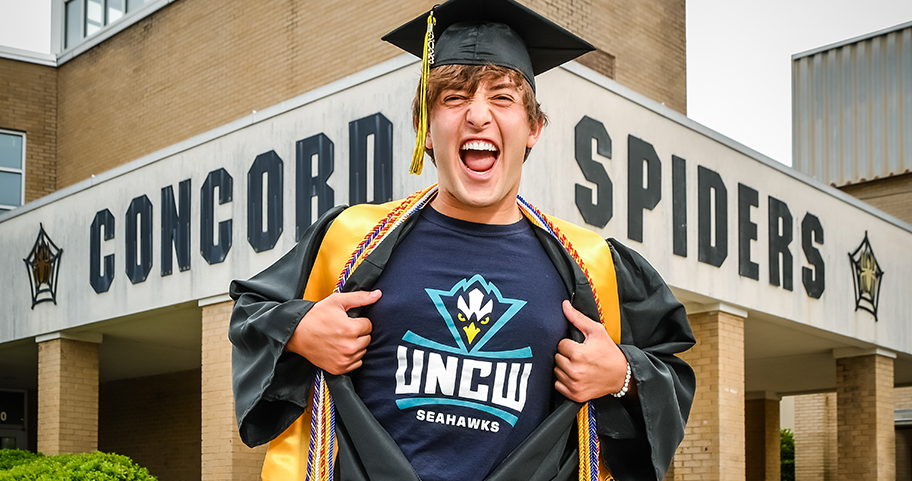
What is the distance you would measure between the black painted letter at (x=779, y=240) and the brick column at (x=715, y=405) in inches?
42.6

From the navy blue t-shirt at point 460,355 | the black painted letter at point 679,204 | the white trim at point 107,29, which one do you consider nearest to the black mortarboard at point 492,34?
the navy blue t-shirt at point 460,355

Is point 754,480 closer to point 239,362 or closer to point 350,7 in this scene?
point 350,7

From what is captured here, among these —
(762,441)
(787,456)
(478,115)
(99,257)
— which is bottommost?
(787,456)

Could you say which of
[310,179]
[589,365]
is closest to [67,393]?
[310,179]

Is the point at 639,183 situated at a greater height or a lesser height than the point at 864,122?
lesser

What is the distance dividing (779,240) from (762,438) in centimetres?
1056

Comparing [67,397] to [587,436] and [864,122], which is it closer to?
[587,436]

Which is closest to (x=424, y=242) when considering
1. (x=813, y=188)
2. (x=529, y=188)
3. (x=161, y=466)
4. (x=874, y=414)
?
(x=529, y=188)

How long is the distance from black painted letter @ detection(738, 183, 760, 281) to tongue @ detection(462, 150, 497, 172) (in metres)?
9.83

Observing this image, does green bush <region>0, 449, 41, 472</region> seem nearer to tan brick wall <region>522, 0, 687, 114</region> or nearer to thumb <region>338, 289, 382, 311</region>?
tan brick wall <region>522, 0, 687, 114</region>

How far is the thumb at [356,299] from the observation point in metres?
2.44

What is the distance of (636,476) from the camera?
265 cm

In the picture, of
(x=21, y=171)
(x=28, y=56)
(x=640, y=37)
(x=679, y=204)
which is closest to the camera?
(x=679, y=204)

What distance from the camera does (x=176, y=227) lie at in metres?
11.9
